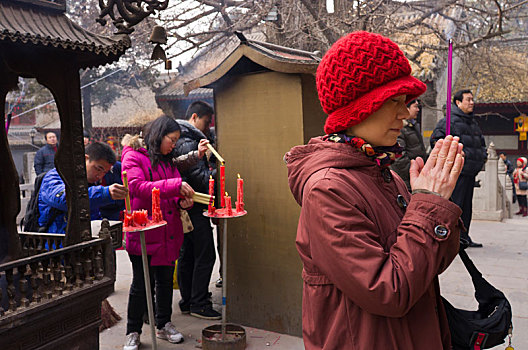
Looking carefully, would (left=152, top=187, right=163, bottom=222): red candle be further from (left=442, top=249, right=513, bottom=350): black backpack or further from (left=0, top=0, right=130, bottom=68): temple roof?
(left=442, top=249, right=513, bottom=350): black backpack

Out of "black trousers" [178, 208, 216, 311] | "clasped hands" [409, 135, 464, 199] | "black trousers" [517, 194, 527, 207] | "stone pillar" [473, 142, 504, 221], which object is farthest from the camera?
"black trousers" [517, 194, 527, 207]

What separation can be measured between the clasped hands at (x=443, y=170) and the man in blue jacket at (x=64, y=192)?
2.43m

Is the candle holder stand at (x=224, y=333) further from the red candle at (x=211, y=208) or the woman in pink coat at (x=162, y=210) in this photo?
the woman in pink coat at (x=162, y=210)

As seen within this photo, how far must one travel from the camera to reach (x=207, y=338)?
3.98m

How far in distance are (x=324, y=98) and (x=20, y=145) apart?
76.4ft

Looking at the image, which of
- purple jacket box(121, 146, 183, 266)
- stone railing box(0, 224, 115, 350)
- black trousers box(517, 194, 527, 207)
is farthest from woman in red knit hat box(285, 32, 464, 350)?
black trousers box(517, 194, 527, 207)

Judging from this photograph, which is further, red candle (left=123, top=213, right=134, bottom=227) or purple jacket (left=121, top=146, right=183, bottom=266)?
purple jacket (left=121, top=146, right=183, bottom=266)

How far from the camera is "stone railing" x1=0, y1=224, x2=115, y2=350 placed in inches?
99.0

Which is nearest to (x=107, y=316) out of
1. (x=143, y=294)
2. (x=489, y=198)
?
(x=143, y=294)

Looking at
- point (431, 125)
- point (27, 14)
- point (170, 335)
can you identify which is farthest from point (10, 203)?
point (431, 125)

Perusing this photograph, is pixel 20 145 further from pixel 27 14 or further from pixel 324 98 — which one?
pixel 324 98

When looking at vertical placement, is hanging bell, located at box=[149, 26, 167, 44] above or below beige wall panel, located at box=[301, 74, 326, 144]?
above

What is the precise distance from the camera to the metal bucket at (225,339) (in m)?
3.90

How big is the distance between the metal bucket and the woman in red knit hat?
2424 mm
